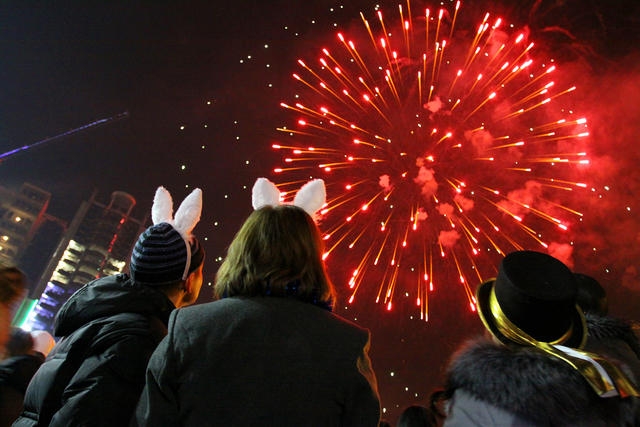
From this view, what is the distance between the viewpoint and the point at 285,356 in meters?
1.89

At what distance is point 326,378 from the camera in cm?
189

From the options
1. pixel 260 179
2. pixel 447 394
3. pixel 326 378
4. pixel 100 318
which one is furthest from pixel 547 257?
pixel 100 318

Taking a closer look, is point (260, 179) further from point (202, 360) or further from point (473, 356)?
point (473, 356)

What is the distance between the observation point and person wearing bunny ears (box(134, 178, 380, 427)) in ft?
6.09

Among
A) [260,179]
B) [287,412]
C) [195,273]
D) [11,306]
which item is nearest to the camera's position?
[287,412]

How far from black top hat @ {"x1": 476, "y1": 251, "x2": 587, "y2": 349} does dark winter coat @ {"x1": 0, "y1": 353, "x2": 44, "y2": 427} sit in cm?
355

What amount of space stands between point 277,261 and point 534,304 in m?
1.34

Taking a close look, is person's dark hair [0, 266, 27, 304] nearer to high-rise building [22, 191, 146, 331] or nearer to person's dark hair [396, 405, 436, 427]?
person's dark hair [396, 405, 436, 427]

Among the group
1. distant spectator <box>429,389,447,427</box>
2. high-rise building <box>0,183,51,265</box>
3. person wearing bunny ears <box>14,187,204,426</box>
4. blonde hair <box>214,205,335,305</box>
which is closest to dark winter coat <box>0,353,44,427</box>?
person wearing bunny ears <box>14,187,204,426</box>

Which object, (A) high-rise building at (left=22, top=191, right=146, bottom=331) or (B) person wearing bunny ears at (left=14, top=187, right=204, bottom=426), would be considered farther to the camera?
(A) high-rise building at (left=22, top=191, right=146, bottom=331)

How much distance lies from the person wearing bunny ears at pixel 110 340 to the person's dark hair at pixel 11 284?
5.26 ft

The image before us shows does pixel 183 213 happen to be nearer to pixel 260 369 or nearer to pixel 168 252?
pixel 168 252

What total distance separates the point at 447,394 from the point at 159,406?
1.37m

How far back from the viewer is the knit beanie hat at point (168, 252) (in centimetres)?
276
